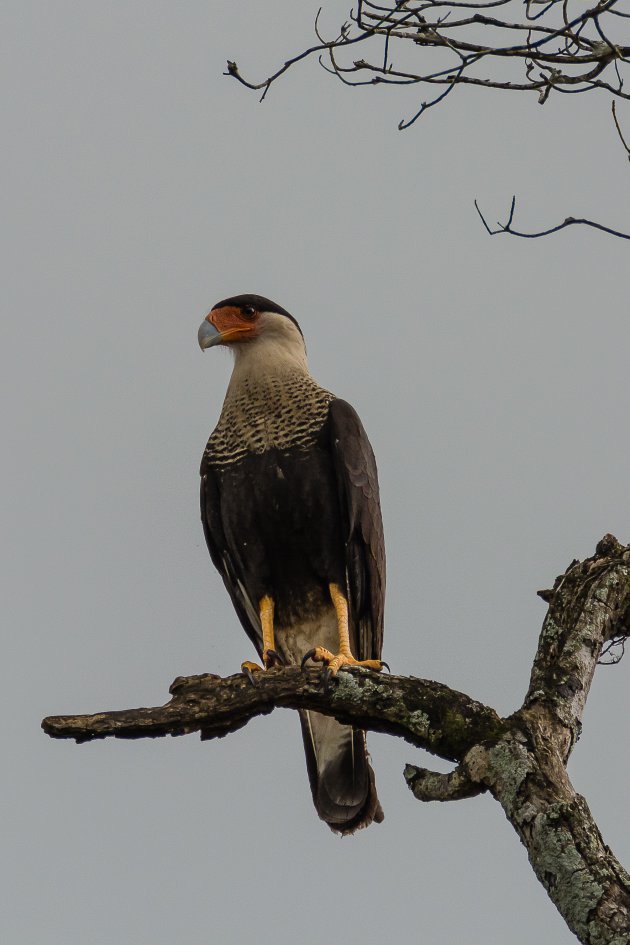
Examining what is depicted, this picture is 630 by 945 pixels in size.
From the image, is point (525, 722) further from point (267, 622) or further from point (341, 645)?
point (267, 622)

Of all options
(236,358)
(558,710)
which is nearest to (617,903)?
(558,710)

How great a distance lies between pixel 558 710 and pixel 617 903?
66 centimetres

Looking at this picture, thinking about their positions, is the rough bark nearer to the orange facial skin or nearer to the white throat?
the white throat

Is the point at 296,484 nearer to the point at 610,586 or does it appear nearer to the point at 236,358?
the point at 236,358

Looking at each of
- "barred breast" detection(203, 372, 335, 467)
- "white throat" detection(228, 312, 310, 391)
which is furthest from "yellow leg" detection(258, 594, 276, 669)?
"white throat" detection(228, 312, 310, 391)

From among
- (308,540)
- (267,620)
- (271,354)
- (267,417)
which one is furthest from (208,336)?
(267,620)

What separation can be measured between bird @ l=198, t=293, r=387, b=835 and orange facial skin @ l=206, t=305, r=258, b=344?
0.41m

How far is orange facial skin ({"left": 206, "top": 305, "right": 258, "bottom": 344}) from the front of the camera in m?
5.95

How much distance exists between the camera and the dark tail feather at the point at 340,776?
504 centimetres

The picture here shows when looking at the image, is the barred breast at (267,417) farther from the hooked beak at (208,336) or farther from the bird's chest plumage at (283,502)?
the hooked beak at (208,336)

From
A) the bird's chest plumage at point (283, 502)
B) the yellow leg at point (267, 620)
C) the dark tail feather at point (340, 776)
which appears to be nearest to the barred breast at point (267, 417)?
the bird's chest plumage at point (283, 502)

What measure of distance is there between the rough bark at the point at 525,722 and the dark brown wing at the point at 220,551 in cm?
150

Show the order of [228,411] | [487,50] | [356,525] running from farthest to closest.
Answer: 1. [228,411]
2. [356,525]
3. [487,50]

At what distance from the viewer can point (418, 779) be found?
12.1ft
